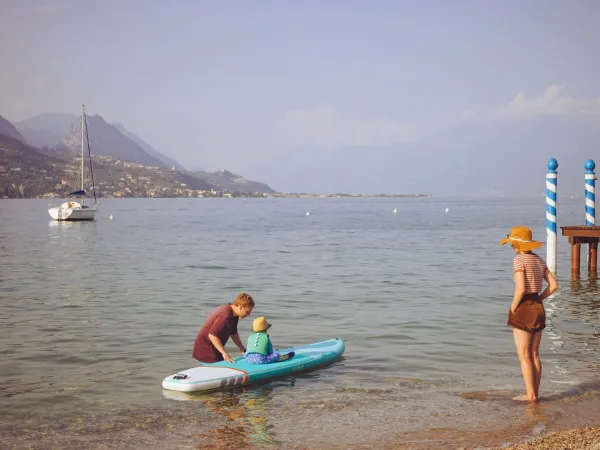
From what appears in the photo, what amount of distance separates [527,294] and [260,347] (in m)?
4.94

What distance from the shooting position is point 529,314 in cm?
1075

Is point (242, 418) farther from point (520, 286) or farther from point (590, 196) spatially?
point (590, 196)

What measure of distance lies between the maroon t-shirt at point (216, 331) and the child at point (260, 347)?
1.36ft

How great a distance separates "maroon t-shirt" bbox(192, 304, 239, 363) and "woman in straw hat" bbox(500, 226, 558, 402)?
4776 millimetres

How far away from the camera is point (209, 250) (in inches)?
1906

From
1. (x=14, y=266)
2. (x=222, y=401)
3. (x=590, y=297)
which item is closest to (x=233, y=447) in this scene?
(x=222, y=401)

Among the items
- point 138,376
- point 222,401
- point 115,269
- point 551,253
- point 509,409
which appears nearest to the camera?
point 509,409

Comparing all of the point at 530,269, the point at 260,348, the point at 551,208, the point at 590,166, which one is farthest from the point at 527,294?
the point at 590,166

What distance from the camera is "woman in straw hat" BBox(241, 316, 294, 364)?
527 inches

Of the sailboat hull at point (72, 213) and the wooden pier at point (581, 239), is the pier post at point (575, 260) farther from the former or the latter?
the sailboat hull at point (72, 213)

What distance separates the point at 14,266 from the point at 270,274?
42.2 feet

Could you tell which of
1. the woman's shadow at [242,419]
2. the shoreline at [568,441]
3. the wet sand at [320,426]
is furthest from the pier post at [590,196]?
the shoreline at [568,441]

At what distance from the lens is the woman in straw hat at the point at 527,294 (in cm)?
1061

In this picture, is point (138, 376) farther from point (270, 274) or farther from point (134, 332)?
point (270, 274)
